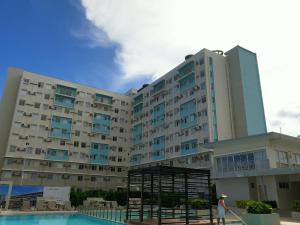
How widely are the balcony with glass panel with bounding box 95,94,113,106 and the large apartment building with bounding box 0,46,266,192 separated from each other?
29 cm

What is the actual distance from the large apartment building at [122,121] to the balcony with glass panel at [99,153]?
10.3 inches

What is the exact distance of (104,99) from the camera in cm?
7875

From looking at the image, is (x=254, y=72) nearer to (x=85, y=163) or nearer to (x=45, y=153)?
(x=85, y=163)

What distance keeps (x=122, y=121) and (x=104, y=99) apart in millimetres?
8197

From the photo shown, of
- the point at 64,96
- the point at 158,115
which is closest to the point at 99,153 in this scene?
the point at 64,96

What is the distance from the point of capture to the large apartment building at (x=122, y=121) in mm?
54750

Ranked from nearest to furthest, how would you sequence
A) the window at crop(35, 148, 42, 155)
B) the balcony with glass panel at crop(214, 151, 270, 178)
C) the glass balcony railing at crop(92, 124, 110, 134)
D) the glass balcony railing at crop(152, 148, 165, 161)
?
the balcony with glass panel at crop(214, 151, 270, 178) < the glass balcony railing at crop(152, 148, 165, 161) < the window at crop(35, 148, 42, 155) < the glass balcony railing at crop(92, 124, 110, 134)

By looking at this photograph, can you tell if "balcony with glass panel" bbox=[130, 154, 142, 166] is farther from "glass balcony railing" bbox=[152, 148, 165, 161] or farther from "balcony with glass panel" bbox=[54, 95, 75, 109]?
"balcony with glass panel" bbox=[54, 95, 75, 109]

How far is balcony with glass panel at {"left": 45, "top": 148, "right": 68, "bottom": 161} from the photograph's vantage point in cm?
6593

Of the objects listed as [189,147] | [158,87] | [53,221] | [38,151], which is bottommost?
[53,221]

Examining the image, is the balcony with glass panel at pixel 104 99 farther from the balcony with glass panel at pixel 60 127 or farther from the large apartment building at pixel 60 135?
the balcony with glass panel at pixel 60 127

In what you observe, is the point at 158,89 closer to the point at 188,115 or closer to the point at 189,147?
the point at 188,115

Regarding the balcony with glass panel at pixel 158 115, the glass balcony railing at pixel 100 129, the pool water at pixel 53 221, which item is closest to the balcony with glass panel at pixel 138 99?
the balcony with glass panel at pixel 158 115

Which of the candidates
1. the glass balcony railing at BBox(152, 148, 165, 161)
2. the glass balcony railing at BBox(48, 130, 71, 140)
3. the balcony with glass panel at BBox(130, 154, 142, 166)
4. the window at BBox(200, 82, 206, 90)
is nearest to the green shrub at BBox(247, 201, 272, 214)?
the window at BBox(200, 82, 206, 90)
